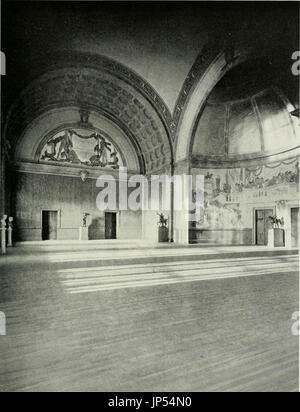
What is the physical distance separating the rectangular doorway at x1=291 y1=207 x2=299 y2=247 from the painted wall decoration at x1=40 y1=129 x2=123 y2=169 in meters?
10.0

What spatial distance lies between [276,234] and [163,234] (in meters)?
5.46

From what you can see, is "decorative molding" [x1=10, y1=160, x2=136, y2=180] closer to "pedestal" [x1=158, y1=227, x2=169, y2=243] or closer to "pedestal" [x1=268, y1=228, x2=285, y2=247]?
"pedestal" [x1=158, y1=227, x2=169, y2=243]

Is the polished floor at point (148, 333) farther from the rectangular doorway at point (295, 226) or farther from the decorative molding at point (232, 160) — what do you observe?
the decorative molding at point (232, 160)

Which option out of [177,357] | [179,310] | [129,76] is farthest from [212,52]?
[177,357]

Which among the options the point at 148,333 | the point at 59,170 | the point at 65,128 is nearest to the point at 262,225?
the point at 59,170

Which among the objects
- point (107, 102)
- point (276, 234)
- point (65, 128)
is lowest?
point (276, 234)

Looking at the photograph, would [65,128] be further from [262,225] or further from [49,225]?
[262,225]

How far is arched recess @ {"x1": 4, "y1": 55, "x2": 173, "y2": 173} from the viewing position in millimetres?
13211

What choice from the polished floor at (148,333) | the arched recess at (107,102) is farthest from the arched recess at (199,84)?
the polished floor at (148,333)

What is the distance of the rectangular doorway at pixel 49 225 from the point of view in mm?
15672

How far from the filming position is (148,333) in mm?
2977

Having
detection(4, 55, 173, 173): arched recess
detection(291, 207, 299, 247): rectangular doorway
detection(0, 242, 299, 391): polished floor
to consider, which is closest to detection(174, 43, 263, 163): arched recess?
detection(4, 55, 173, 173): arched recess
